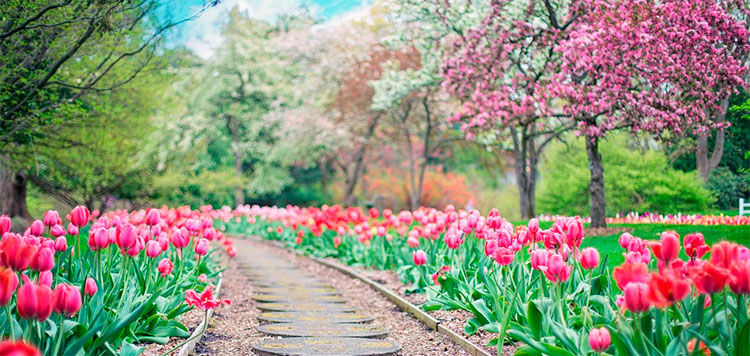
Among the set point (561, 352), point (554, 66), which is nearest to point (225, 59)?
point (554, 66)

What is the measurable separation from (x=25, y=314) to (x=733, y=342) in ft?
10.3

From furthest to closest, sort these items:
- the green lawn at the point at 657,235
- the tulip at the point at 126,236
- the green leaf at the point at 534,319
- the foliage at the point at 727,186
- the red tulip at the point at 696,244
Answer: the foliage at the point at 727,186 < the green lawn at the point at 657,235 < the tulip at the point at 126,236 < the green leaf at the point at 534,319 < the red tulip at the point at 696,244

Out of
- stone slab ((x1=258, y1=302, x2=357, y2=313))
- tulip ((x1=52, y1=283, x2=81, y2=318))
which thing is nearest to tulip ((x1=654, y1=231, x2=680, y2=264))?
tulip ((x1=52, y1=283, x2=81, y2=318))

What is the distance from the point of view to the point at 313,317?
7.28 metres

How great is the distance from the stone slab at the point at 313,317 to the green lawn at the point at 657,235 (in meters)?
2.66

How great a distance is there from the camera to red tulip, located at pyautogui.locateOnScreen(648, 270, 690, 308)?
9.57ft

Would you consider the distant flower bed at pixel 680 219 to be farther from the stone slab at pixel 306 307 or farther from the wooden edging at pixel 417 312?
the stone slab at pixel 306 307

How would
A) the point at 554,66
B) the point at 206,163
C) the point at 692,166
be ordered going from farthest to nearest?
the point at 206,163, the point at 554,66, the point at 692,166

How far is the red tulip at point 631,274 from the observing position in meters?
3.09

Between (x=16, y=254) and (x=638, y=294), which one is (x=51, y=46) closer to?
(x=16, y=254)

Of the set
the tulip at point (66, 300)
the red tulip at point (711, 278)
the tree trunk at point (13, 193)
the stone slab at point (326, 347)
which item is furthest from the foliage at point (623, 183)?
the tree trunk at point (13, 193)

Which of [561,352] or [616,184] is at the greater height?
[616,184]

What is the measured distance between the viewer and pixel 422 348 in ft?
19.1

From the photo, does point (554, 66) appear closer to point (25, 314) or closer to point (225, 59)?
point (25, 314)
